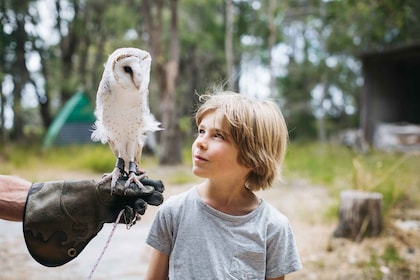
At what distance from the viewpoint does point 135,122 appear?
154 centimetres

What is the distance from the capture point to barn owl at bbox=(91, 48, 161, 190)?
1.43m

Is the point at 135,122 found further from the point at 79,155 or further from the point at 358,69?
the point at 358,69

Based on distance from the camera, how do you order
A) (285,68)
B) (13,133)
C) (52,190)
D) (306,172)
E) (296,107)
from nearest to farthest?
(52,190)
(306,172)
(13,133)
(296,107)
(285,68)

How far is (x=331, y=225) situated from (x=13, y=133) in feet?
23.5

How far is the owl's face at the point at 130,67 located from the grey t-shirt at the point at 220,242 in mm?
409

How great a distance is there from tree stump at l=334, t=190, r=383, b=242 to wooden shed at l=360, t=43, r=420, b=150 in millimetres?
7985

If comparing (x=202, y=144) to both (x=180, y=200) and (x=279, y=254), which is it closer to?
(x=180, y=200)

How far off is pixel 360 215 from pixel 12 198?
315cm

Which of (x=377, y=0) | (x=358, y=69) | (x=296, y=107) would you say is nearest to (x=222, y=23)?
(x=296, y=107)

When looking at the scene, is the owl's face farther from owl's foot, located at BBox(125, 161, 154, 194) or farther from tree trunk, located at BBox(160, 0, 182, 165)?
tree trunk, located at BBox(160, 0, 182, 165)

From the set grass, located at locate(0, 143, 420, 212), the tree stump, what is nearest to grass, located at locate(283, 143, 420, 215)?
grass, located at locate(0, 143, 420, 212)

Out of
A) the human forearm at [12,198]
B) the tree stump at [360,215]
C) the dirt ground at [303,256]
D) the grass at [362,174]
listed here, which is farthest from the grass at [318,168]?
the human forearm at [12,198]

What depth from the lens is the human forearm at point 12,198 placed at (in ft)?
4.17

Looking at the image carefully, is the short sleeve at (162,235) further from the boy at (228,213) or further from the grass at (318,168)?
the grass at (318,168)
